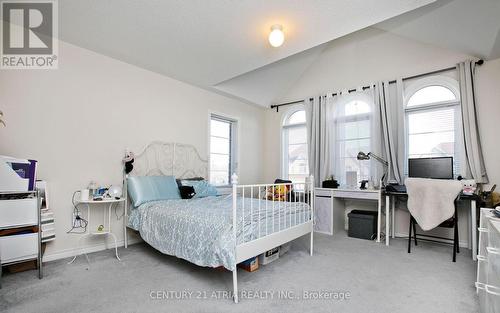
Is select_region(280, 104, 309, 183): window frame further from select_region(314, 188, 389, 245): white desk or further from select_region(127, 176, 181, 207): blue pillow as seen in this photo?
select_region(127, 176, 181, 207): blue pillow

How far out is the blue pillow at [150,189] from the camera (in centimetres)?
301

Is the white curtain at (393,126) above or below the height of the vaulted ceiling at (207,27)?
below

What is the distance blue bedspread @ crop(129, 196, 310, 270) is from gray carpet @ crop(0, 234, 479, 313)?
0.28 m

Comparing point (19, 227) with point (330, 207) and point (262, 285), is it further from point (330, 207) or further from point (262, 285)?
point (330, 207)

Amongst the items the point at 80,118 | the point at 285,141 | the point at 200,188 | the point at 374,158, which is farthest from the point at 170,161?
the point at 374,158

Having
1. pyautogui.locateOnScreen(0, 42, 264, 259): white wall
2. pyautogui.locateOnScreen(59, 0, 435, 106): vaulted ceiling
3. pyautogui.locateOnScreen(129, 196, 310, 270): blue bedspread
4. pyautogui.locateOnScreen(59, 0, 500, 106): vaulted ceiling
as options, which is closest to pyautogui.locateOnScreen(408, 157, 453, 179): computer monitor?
pyautogui.locateOnScreen(59, 0, 500, 106): vaulted ceiling

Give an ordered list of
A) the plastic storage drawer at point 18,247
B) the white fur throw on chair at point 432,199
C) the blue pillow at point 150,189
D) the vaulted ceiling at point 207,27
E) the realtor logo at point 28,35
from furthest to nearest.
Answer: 1. the blue pillow at point 150,189
2. the white fur throw on chair at point 432,199
3. the realtor logo at point 28,35
4. the vaulted ceiling at point 207,27
5. the plastic storage drawer at point 18,247

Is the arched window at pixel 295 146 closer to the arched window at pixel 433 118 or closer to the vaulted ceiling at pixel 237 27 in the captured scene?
the arched window at pixel 433 118

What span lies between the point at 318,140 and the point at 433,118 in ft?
→ 5.68

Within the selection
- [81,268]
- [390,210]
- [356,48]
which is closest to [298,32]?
[356,48]

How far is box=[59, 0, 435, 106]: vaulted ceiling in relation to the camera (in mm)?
2258

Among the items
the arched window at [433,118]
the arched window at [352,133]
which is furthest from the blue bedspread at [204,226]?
the arched window at [433,118]

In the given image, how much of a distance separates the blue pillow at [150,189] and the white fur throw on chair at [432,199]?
9.77 ft

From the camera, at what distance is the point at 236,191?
6.61 ft
